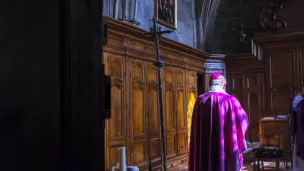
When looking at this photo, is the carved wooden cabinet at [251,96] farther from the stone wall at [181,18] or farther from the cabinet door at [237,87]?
the stone wall at [181,18]

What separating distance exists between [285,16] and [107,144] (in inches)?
244

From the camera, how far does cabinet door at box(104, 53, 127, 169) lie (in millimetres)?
6176

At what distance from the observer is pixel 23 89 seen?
37.1 inches

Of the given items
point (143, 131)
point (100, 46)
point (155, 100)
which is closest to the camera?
point (100, 46)

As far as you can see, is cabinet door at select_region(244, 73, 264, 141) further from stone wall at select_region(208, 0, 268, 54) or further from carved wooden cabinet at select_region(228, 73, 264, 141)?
stone wall at select_region(208, 0, 268, 54)

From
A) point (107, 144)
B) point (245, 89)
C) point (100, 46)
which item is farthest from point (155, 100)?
point (100, 46)

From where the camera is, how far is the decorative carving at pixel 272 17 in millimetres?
10070

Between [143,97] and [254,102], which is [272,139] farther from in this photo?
[254,102]

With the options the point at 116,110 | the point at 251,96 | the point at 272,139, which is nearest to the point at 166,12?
the point at 251,96

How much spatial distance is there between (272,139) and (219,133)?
293 cm

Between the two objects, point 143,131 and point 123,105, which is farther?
point 143,131

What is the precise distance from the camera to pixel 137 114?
7.13 metres

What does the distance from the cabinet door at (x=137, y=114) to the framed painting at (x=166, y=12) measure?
1.84 m

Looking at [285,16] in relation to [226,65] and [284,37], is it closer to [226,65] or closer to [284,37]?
[284,37]
